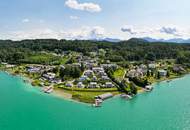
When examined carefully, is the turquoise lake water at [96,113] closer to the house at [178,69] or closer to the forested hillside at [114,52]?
the house at [178,69]

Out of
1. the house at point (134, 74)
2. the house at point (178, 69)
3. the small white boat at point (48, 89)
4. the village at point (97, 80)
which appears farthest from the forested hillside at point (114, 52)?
the small white boat at point (48, 89)

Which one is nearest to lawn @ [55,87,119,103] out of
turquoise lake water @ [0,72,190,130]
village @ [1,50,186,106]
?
village @ [1,50,186,106]

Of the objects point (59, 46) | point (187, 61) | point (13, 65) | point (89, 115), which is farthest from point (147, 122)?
point (59, 46)

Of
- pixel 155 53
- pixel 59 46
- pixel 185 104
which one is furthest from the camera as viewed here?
pixel 59 46

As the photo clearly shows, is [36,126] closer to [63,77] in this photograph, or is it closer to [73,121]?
[73,121]

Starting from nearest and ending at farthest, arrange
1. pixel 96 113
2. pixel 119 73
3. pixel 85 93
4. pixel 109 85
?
pixel 96 113
pixel 85 93
pixel 109 85
pixel 119 73

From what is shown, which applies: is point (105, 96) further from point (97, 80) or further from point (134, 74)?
point (134, 74)

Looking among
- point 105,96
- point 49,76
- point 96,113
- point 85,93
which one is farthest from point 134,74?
point 96,113

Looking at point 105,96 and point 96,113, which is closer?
point 96,113
